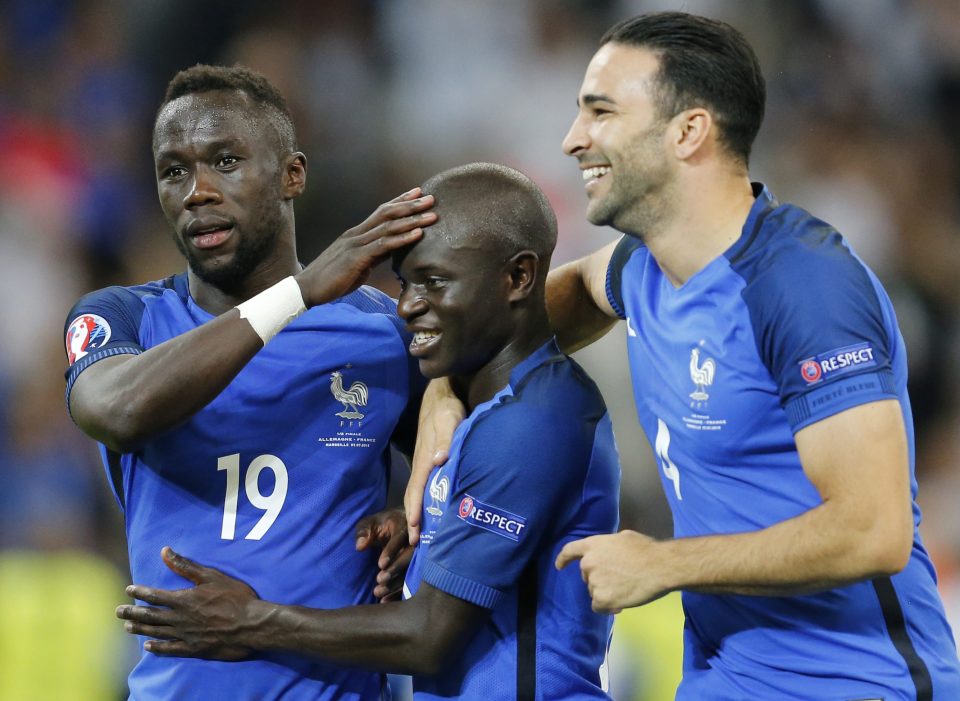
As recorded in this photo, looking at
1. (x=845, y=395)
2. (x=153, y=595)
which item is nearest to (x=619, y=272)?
(x=845, y=395)

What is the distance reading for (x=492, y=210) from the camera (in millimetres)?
3428

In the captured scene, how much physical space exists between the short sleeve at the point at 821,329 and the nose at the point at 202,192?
153 cm

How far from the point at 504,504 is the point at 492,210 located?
2.64 feet

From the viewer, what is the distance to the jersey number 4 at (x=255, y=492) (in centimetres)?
355

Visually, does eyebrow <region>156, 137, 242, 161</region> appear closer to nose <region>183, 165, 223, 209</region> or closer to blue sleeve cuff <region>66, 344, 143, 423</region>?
nose <region>183, 165, 223, 209</region>

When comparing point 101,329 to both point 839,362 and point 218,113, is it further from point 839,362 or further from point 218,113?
point 839,362

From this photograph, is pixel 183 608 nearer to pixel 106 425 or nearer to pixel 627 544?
pixel 106 425

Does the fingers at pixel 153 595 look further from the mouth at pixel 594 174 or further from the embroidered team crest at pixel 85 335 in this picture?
the mouth at pixel 594 174

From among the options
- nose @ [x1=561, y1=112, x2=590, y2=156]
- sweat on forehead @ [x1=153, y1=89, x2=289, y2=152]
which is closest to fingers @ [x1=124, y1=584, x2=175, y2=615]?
sweat on forehead @ [x1=153, y1=89, x2=289, y2=152]

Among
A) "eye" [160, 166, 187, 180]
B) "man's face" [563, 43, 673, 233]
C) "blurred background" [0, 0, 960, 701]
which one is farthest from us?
"blurred background" [0, 0, 960, 701]

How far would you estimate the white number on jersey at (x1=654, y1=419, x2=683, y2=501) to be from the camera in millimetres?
3414

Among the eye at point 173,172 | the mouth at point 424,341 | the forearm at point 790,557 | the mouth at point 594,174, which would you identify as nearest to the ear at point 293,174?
the eye at point 173,172

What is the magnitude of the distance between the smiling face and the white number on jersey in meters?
1.29

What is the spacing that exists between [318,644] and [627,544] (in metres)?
0.87
